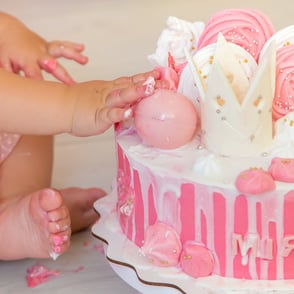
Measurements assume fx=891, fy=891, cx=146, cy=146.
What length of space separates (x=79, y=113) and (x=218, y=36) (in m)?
0.23

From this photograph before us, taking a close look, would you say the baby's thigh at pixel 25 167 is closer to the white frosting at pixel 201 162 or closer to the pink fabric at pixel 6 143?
the pink fabric at pixel 6 143

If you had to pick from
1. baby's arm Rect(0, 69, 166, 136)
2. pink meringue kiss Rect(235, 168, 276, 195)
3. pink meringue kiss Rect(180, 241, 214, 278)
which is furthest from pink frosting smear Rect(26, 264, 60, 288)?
pink meringue kiss Rect(235, 168, 276, 195)

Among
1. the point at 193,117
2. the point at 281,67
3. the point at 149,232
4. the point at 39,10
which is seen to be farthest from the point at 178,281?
the point at 39,10

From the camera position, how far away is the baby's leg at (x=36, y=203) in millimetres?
1332

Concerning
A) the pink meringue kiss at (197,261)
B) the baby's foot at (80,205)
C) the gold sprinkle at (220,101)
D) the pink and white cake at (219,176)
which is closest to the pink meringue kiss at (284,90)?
the pink and white cake at (219,176)

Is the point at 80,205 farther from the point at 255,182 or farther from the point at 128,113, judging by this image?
the point at 255,182

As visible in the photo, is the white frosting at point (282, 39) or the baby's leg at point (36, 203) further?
the baby's leg at point (36, 203)

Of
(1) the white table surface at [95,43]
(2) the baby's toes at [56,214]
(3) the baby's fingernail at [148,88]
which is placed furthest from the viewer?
(1) the white table surface at [95,43]

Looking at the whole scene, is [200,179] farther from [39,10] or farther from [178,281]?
[39,10]

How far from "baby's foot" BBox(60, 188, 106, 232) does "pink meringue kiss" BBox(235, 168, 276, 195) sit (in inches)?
19.8

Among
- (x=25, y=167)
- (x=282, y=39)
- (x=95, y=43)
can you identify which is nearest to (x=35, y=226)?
(x=25, y=167)

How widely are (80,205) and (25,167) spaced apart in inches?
4.5

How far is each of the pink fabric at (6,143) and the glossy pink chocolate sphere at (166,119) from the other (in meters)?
0.38

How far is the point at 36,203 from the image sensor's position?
134 cm
